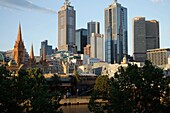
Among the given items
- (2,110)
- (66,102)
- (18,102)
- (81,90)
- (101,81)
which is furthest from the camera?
(81,90)

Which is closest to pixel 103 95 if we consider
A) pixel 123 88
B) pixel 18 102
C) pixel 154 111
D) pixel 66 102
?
pixel 123 88

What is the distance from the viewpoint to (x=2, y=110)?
30188 mm

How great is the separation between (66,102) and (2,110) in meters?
78.0

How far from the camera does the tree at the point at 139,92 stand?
110 ft

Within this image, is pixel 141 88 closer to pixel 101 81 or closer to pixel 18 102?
pixel 18 102

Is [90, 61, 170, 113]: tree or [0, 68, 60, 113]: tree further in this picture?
[90, 61, 170, 113]: tree

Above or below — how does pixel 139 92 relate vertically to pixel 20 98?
above

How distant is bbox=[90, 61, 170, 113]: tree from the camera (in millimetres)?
33562

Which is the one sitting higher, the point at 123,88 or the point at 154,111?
the point at 123,88

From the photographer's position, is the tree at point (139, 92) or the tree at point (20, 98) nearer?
the tree at point (20, 98)

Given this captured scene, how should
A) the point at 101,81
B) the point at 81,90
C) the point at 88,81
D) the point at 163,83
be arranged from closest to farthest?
the point at 163,83 < the point at 101,81 < the point at 81,90 < the point at 88,81

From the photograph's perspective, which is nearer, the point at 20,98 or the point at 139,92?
the point at 20,98

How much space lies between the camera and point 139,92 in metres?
34.6

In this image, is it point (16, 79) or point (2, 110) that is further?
point (16, 79)
